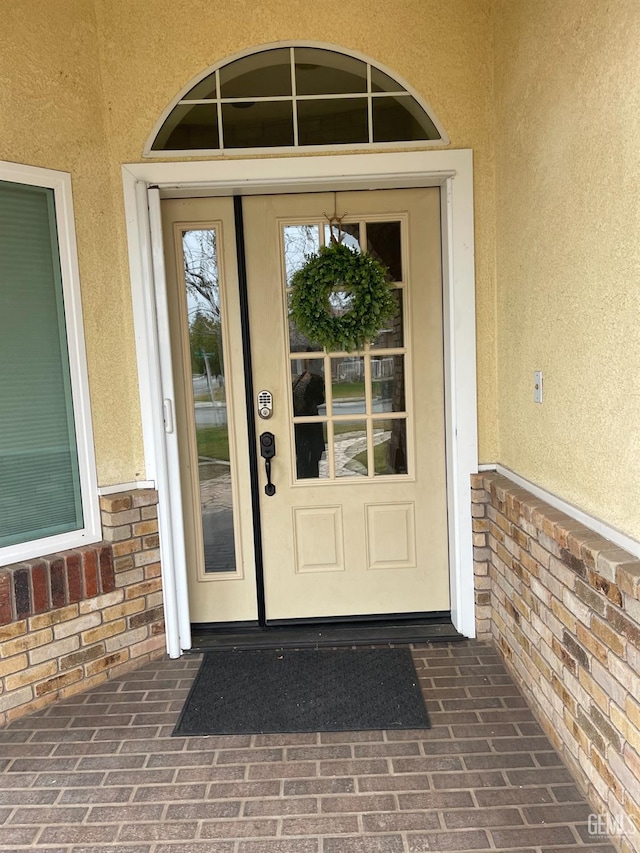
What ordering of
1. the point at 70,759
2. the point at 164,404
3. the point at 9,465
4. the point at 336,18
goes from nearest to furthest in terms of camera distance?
the point at 70,759 < the point at 9,465 < the point at 336,18 < the point at 164,404

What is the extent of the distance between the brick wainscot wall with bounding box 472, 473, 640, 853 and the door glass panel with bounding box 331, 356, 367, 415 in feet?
2.67

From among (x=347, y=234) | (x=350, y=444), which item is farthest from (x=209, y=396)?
(x=347, y=234)

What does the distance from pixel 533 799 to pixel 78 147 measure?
3251 mm

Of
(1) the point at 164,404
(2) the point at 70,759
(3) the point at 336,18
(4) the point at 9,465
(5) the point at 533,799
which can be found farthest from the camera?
(1) the point at 164,404

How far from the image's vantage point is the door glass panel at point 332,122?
9.27 feet

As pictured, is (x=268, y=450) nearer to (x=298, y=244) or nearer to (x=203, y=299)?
(x=203, y=299)

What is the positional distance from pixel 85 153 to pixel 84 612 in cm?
217

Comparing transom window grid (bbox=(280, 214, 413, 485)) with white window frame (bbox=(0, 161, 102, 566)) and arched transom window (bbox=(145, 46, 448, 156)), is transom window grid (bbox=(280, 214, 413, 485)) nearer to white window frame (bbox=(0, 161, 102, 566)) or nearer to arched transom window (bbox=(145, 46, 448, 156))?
arched transom window (bbox=(145, 46, 448, 156))

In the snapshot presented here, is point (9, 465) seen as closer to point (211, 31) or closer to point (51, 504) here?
point (51, 504)

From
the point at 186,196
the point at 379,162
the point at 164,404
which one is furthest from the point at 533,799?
the point at 186,196

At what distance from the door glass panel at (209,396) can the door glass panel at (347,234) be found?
60 centimetres

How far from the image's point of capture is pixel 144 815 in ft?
6.37
